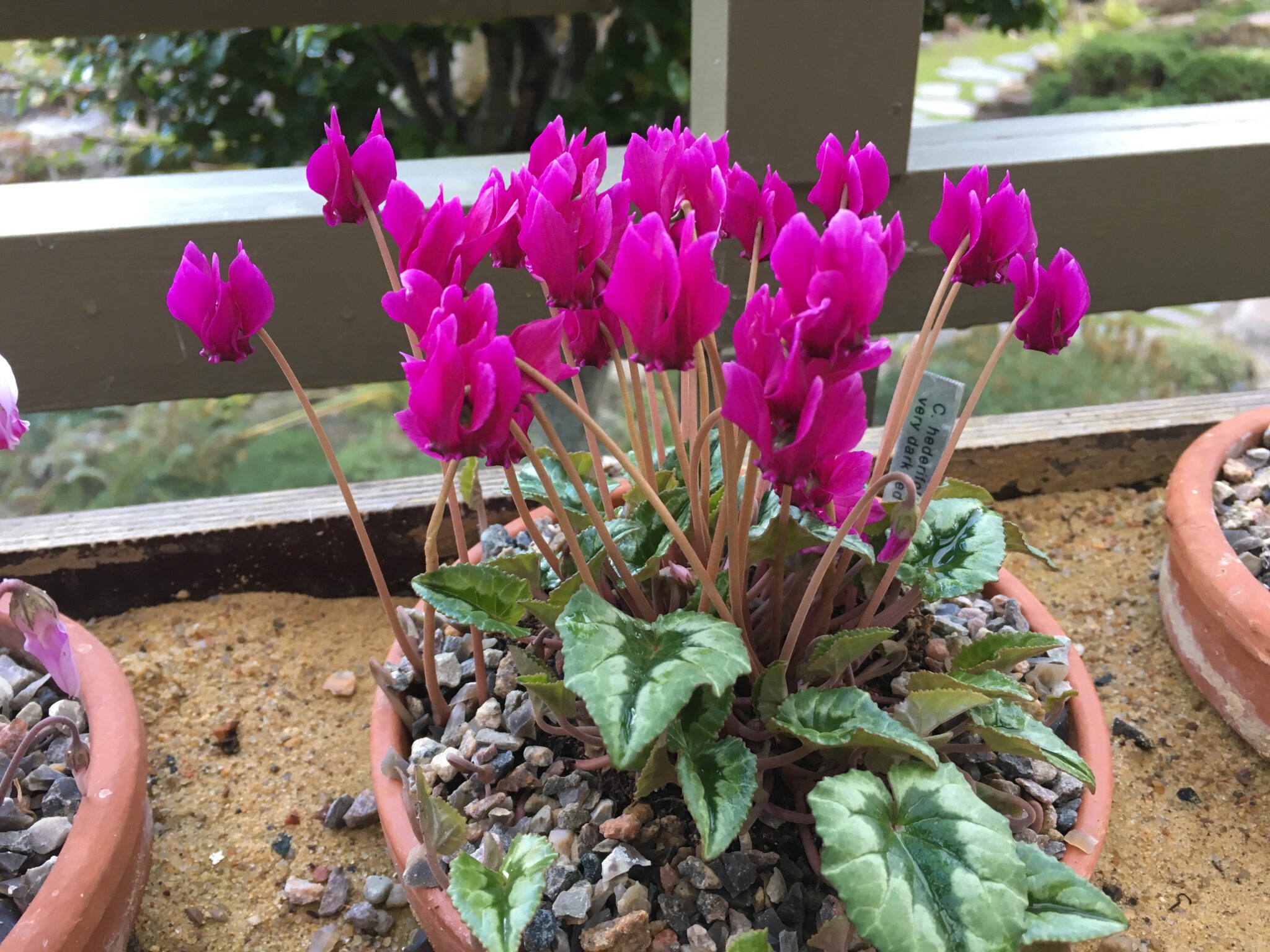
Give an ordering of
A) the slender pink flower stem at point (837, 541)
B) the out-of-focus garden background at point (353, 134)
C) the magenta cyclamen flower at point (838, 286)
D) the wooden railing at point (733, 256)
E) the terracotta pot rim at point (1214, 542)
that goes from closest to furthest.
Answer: the magenta cyclamen flower at point (838, 286), the slender pink flower stem at point (837, 541), the terracotta pot rim at point (1214, 542), the wooden railing at point (733, 256), the out-of-focus garden background at point (353, 134)

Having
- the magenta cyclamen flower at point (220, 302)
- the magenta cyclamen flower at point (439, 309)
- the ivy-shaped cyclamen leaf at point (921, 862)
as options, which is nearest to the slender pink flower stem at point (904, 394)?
the ivy-shaped cyclamen leaf at point (921, 862)

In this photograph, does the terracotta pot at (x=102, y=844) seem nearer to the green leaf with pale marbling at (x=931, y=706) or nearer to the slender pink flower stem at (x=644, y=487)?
the slender pink flower stem at (x=644, y=487)

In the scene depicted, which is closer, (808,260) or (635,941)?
(808,260)

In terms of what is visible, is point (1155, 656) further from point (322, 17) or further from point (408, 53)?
point (408, 53)

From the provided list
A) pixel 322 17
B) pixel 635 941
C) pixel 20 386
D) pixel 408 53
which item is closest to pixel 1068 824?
pixel 635 941

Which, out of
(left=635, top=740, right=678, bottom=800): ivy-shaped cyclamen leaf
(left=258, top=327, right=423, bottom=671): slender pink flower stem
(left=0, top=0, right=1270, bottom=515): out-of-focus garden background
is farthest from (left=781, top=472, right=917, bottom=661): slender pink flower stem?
(left=0, top=0, right=1270, bottom=515): out-of-focus garden background

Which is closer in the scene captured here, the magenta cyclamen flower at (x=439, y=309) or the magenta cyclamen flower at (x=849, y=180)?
the magenta cyclamen flower at (x=439, y=309)

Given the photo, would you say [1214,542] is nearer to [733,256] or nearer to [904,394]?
[904,394]
